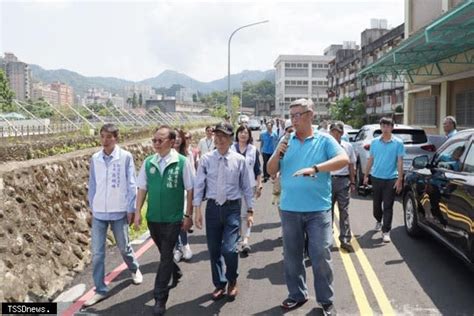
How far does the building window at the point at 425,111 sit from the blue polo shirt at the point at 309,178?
1935 cm

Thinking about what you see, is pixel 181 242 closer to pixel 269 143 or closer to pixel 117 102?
pixel 269 143

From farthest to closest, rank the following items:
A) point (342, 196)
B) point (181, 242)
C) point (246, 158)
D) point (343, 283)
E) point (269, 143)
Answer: point (269, 143) → point (342, 196) → point (246, 158) → point (181, 242) → point (343, 283)

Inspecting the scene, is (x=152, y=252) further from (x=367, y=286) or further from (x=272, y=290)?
(x=367, y=286)

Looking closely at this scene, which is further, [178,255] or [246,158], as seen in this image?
[246,158]

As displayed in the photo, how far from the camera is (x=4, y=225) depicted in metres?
4.95

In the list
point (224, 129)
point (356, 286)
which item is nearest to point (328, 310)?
point (356, 286)

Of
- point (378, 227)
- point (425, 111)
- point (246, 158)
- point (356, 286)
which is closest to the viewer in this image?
point (356, 286)

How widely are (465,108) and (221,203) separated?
16390mm

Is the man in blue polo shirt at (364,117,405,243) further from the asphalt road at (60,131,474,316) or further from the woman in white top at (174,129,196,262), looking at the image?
the woman in white top at (174,129,196,262)

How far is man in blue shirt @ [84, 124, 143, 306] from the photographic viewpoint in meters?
4.69

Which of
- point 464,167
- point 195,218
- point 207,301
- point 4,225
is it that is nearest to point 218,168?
point 195,218

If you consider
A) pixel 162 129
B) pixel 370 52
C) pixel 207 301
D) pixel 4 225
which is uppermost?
pixel 370 52

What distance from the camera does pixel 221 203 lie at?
454cm

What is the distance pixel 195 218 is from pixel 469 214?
2.69 m
